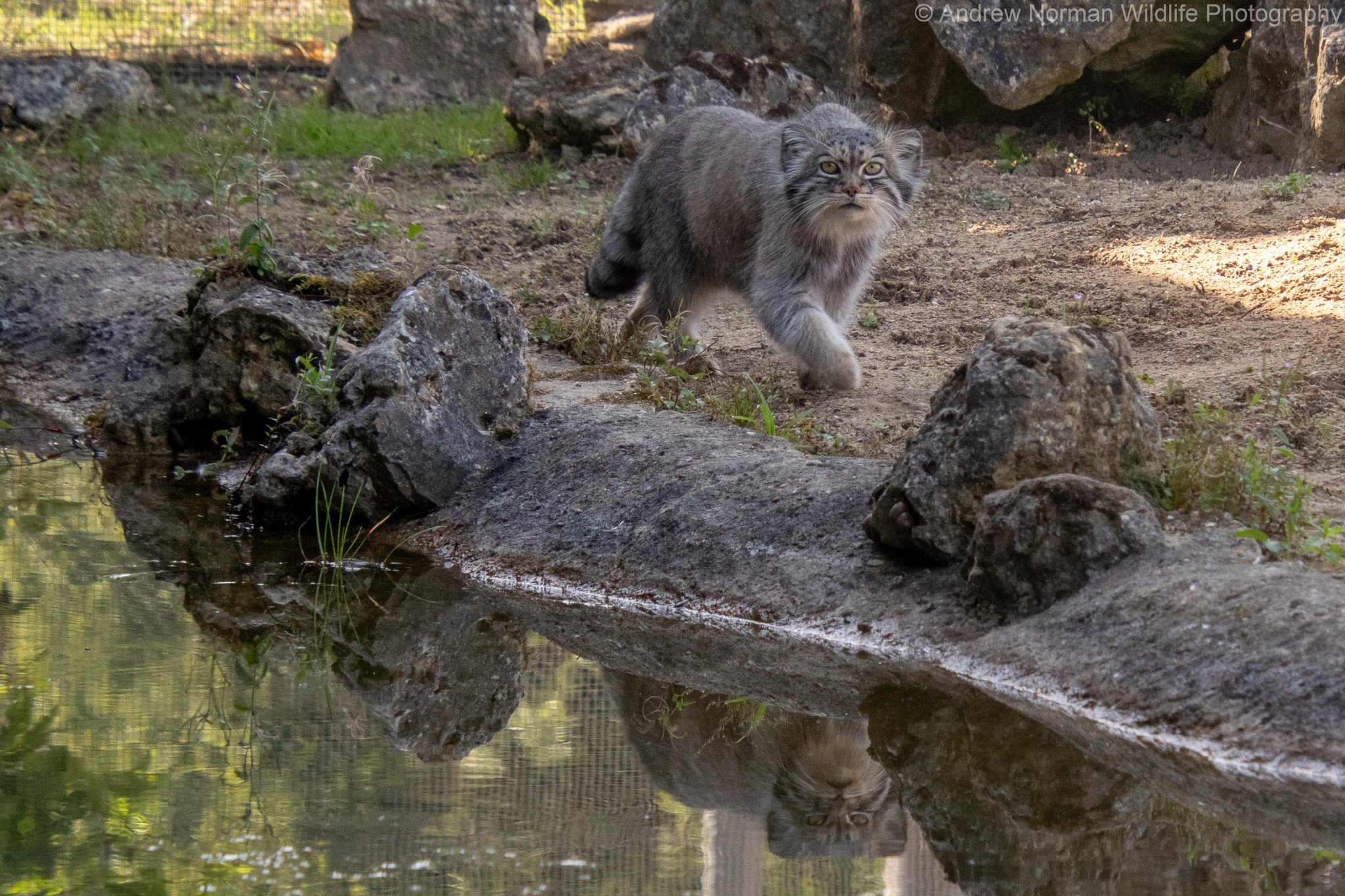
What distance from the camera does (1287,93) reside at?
9102 mm

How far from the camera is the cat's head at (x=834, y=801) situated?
2889 mm

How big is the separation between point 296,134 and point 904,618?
880 centimetres

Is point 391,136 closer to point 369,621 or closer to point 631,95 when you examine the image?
point 631,95

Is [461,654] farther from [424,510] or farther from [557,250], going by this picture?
[557,250]

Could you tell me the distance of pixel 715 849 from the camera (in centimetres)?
283

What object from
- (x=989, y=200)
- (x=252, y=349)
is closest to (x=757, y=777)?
(x=252, y=349)

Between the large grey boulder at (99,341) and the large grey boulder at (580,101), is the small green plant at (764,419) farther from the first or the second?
the large grey boulder at (580,101)

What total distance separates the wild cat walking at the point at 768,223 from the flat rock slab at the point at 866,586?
3.33 feet

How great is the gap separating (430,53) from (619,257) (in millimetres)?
6622

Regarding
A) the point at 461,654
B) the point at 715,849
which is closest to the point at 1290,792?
the point at 715,849

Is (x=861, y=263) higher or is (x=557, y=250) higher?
(x=861, y=263)

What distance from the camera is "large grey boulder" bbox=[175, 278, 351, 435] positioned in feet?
18.5

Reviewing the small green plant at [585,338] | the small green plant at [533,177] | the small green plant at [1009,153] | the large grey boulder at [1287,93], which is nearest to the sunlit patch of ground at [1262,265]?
the large grey boulder at [1287,93]

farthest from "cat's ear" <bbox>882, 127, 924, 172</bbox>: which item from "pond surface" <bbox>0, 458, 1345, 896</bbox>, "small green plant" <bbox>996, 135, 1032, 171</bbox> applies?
"small green plant" <bbox>996, 135, 1032, 171</bbox>
